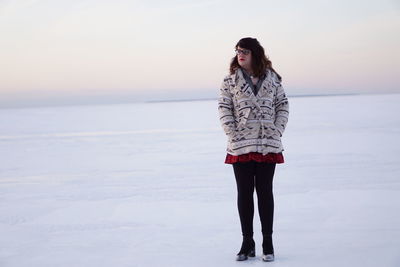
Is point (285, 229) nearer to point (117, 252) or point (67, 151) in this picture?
point (117, 252)

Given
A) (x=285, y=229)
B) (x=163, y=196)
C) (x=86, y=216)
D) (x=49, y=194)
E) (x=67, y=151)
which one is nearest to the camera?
(x=285, y=229)

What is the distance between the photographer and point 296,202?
4.71m

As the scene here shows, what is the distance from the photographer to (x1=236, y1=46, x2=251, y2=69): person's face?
2.92 meters

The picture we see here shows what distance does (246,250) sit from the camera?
10.0 ft

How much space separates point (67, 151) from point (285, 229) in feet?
23.4

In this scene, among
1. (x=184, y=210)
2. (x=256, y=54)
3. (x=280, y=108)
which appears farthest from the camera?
(x=184, y=210)

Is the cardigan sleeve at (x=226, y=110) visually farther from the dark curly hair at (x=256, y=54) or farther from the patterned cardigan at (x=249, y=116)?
the dark curly hair at (x=256, y=54)

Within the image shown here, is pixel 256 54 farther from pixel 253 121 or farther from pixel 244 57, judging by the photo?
pixel 253 121

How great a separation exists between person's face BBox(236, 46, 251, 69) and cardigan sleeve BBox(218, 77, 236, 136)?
0.46 feet

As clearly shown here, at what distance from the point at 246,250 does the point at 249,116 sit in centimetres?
86

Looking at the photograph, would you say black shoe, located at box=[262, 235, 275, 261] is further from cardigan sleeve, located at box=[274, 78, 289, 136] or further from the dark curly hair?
the dark curly hair

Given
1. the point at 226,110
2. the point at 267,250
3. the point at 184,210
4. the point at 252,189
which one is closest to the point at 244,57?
the point at 226,110

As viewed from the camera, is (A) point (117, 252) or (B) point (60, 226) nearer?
(A) point (117, 252)

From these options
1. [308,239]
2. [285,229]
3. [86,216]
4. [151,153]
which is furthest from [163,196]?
[151,153]
